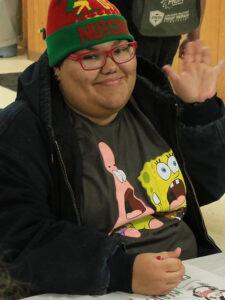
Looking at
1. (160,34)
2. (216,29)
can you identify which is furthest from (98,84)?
(216,29)

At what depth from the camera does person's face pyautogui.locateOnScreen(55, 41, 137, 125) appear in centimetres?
152

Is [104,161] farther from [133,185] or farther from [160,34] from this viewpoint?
[160,34]

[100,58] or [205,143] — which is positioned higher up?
[100,58]

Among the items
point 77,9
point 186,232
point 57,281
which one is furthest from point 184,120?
point 57,281

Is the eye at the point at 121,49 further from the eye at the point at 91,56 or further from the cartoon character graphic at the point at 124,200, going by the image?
the cartoon character graphic at the point at 124,200

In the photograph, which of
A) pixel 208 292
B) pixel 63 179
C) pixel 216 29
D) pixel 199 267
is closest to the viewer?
pixel 208 292

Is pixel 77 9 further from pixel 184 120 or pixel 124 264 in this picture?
pixel 124 264

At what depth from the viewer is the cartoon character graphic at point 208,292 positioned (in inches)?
45.6

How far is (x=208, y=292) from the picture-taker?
3.87ft

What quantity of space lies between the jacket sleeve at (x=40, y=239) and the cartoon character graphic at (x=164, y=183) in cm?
26

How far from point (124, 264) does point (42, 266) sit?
17 centimetres

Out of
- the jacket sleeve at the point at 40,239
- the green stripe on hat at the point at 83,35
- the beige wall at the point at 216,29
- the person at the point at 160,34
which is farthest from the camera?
the beige wall at the point at 216,29

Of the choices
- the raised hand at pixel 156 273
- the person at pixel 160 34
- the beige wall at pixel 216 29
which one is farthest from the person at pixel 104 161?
the beige wall at pixel 216 29

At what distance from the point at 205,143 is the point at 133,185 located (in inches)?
9.7
